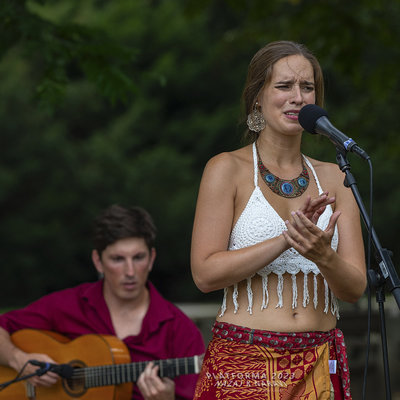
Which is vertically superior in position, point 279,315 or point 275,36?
point 275,36

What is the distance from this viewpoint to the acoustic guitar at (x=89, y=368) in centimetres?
376

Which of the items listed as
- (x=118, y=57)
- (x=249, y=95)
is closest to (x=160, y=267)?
(x=118, y=57)

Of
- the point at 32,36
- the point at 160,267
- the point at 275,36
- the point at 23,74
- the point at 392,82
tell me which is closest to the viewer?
the point at 32,36

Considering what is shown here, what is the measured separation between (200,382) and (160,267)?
997cm

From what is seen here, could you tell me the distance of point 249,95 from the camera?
8.74 ft

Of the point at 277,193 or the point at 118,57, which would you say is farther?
the point at 118,57

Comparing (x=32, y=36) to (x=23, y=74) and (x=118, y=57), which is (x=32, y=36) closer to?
(x=118, y=57)

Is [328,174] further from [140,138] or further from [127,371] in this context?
[140,138]

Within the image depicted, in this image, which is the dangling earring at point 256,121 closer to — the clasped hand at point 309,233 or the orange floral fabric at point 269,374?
the clasped hand at point 309,233

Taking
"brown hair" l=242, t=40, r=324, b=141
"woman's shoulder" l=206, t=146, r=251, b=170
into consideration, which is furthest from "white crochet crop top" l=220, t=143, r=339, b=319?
"brown hair" l=242, t=40, r=324, b=141

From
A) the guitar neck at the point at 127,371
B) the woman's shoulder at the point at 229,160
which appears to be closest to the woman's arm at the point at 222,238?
the woman's shoulder at the point at 229,160

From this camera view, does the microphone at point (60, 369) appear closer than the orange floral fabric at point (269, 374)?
No

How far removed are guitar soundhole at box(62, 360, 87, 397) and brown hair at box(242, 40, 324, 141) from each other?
1.84 m

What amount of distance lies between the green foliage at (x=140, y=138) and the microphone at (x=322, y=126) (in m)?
5.00
